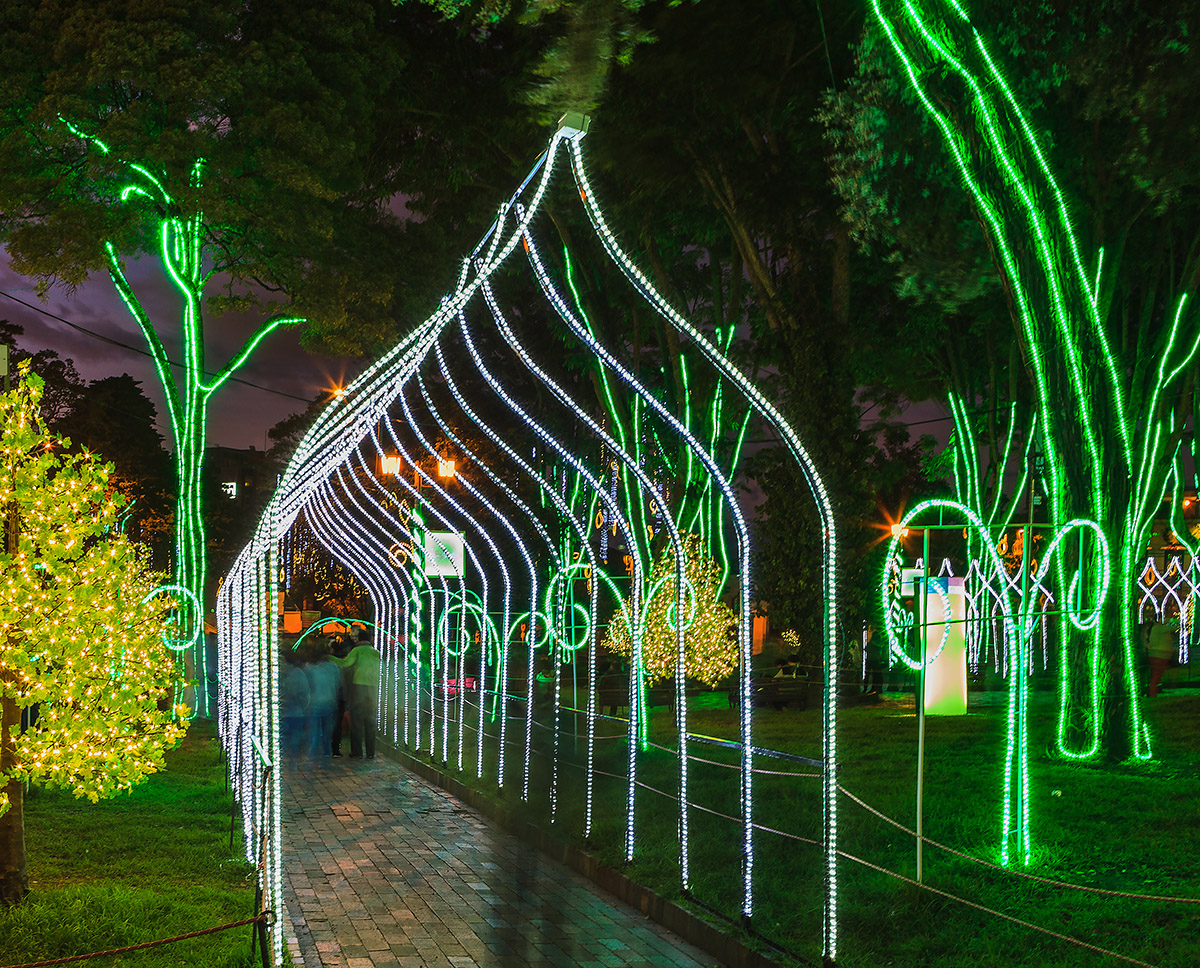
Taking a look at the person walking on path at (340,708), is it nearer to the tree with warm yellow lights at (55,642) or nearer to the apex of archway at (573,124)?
the tree with warm yellow lights at (55,642)

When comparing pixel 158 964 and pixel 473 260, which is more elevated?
pixel 473 260

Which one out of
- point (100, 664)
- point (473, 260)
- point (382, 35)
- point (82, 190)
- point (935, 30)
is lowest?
point (100, 664)

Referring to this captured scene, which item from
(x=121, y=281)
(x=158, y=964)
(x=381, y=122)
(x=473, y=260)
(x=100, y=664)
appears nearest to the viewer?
(x=158, y=964)

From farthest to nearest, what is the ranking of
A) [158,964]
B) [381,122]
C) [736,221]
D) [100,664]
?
[381,122], [736,221], [100,664], [158,964]

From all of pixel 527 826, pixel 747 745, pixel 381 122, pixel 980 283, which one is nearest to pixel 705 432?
pixel 381 122

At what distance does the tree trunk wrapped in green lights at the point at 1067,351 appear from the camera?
10492 mm

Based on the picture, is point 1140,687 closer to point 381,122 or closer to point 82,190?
point 381,122

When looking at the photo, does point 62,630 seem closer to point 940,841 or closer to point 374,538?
point 940,841

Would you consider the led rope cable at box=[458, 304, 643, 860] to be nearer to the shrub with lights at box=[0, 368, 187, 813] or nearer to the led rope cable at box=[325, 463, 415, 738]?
the shrub with lights at box=[0, 368, 187, 813]

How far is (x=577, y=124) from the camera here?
5.14 m

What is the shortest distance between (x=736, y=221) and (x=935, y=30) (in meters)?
7.45

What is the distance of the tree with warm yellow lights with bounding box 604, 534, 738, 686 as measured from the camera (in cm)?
1823

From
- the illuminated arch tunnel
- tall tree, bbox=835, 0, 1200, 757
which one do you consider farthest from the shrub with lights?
tall tree, bbox=835, 0, 1200, 757

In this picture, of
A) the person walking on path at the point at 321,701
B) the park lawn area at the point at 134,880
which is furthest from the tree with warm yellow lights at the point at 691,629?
the park lawn area at the point at 134,880
